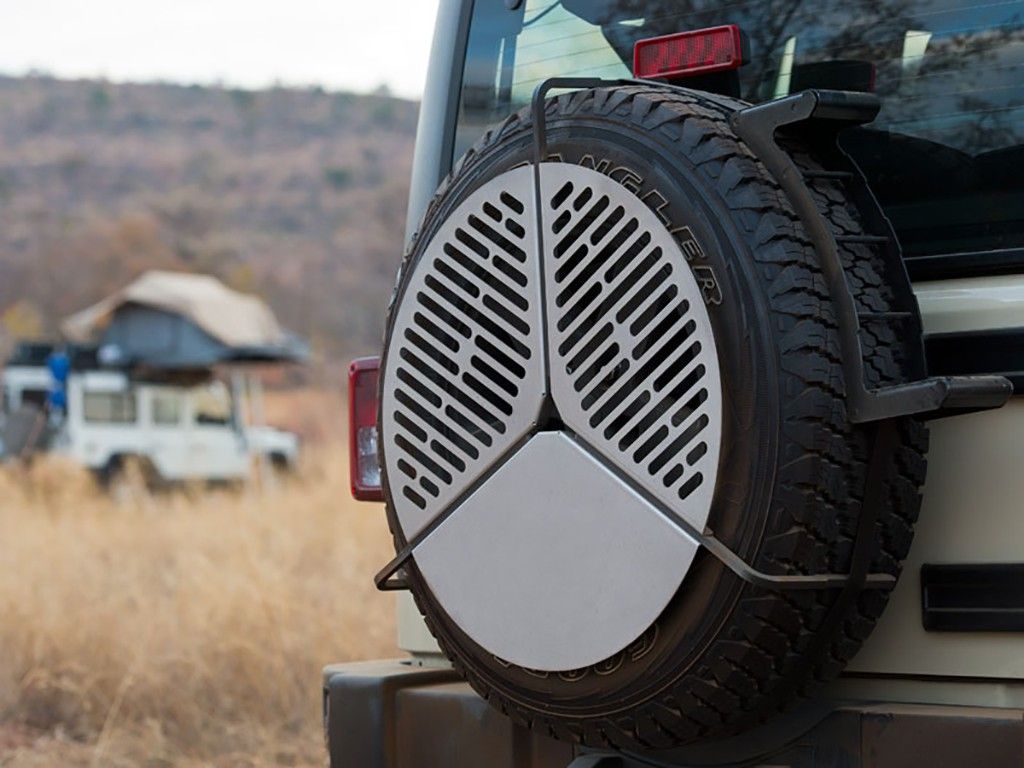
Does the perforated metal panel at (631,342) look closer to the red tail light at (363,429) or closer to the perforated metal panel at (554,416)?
the perforated metal panel at (554,416)

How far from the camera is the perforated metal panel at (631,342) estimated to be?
208 centimetres

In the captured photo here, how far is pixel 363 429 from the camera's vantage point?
9.53 feet

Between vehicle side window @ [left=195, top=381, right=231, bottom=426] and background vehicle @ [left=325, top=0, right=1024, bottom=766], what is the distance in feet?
63.1

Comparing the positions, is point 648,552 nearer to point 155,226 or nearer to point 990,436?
point 990,436

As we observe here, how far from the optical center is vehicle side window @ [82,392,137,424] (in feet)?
67.2

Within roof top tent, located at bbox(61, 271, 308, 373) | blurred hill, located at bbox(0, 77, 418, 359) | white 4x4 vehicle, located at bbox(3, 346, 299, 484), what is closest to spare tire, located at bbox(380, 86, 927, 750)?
white 4x4 vehicle, located at bbox(3, 346, 299, 484)

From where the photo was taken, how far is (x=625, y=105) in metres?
2.26

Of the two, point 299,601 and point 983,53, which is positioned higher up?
point 983,53

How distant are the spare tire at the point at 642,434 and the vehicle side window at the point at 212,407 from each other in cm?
1935

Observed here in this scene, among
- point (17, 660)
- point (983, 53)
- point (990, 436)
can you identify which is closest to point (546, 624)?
point (990, 436)

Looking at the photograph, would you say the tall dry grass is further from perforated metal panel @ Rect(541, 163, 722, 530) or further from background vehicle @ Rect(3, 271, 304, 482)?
background vehicle @ Rect(3, 271, 304, 482)

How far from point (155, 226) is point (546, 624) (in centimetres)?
4000

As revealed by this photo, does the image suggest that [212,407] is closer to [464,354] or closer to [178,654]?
[178,654]

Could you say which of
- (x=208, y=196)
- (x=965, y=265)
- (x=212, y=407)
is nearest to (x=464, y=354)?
(x=965, y=265)
